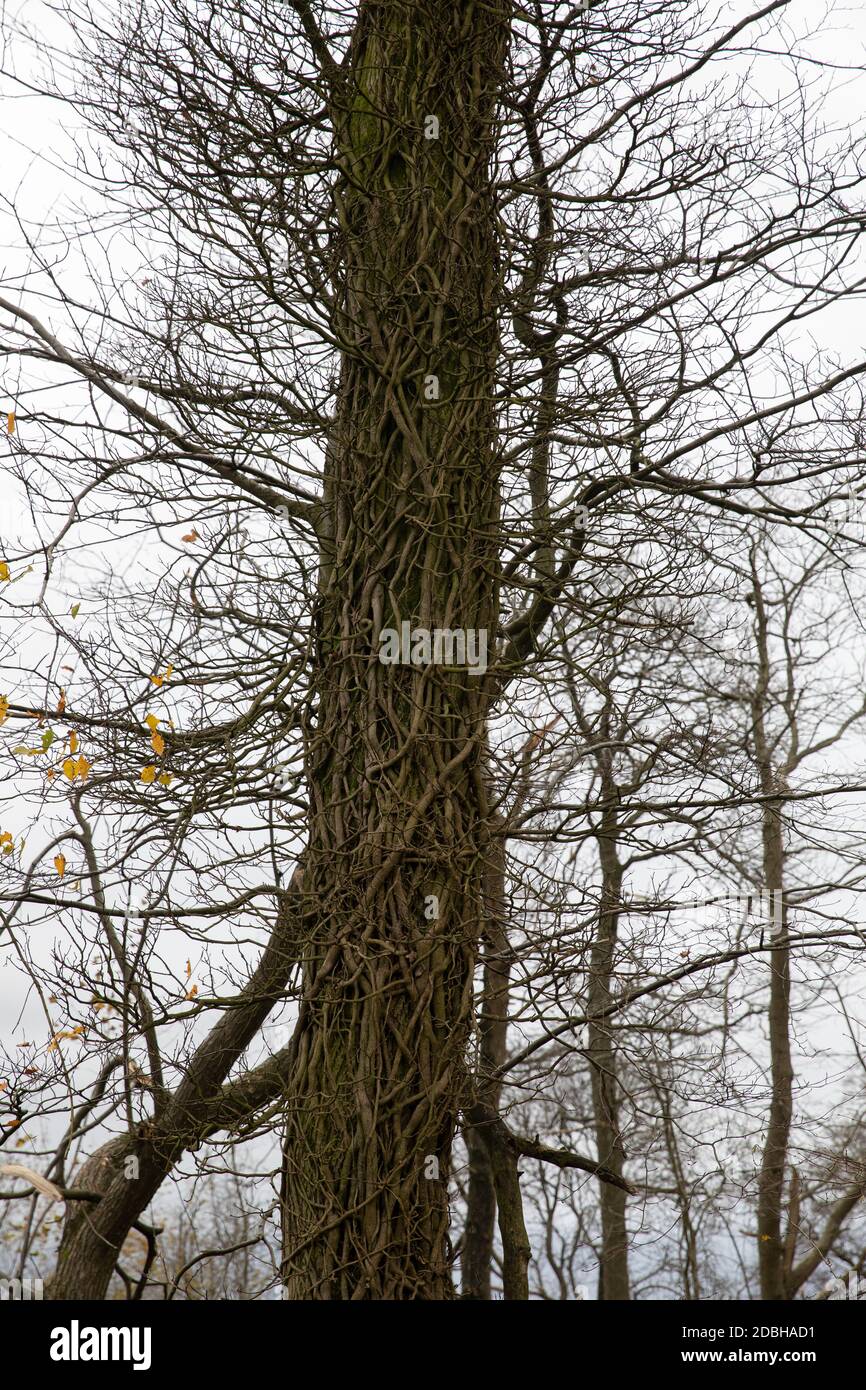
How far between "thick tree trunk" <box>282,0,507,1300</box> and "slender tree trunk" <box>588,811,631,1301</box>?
693 mm

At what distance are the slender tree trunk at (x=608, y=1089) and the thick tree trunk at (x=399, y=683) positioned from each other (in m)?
0.69

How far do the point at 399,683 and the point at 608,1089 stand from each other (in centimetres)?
251

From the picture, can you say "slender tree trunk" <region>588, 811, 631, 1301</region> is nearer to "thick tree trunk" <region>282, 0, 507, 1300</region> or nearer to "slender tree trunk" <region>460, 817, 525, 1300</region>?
"slender tree trunk" <region>460, 817, 525, 1300</region>

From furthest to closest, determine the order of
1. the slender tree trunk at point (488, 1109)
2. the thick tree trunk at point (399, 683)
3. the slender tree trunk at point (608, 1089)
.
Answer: the slender tree trunk at point (608, 1089), the slender tree trunk at point (488, 1109), the thick tree trunk at point (399, 683)

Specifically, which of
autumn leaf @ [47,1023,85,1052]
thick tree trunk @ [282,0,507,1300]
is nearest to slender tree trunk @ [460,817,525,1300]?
thick tree trunk @ [282,0,507,1300]

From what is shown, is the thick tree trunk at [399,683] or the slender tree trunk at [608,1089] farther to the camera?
the slender tree trunk at [608,1089]

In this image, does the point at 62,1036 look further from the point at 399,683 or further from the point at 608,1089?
the point at 608,1089

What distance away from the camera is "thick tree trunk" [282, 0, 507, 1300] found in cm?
349

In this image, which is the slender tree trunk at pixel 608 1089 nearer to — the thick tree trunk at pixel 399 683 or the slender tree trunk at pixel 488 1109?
the slender tree trunk at pixel 488 1109

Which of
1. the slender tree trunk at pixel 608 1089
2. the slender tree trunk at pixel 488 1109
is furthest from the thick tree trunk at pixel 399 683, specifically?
the slender tree trunk at pixel 608 1089

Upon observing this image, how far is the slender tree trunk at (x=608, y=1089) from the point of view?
440 centimetres

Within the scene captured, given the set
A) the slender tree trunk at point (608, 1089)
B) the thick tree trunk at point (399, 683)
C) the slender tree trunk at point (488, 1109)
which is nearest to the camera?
the thick tree trunk at point (399, 683)

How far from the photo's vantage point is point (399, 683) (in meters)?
3.84
